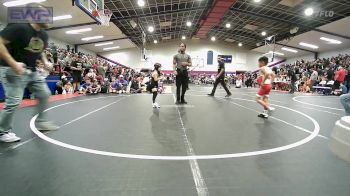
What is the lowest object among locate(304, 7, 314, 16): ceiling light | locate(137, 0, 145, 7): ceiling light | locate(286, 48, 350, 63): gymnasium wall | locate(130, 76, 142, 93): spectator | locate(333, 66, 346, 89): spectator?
locate(130, 76, 142, 93): spectator

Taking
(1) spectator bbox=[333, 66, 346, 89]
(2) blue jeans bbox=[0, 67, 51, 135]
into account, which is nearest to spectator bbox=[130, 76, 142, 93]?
(2) blue jeans bbox=[0, 67, 51, 135]

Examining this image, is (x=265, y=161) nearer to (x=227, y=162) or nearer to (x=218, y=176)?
(x=227, y=162)

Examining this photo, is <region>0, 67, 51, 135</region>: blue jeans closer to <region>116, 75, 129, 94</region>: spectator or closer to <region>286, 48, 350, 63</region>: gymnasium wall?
<region>116, 75, 129, 94</region>: spectator

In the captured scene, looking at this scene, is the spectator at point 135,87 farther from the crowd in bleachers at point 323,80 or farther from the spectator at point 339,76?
the spectator at point 339,76

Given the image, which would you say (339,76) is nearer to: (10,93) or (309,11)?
Answer: (309,11)

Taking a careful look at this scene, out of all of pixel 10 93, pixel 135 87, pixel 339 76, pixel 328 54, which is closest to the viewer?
pixel 10 93

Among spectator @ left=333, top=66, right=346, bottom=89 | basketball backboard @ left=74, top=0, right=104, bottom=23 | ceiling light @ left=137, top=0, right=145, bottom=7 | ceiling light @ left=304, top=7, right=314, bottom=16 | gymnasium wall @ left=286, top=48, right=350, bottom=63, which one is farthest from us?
gymnasium wall @ left=286, top=48, right=350, bottom=63

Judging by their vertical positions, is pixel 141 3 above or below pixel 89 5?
above

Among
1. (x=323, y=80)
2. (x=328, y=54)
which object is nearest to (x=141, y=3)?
(x=323, y=80)

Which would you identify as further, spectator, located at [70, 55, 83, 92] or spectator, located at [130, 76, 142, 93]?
spectator, located at [130, 76, 142, 93]

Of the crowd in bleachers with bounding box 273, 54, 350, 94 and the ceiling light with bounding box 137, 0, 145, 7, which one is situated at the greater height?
the ceiling light with bounding box 137, 0, 145, 7

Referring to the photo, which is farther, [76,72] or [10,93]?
[76,72]

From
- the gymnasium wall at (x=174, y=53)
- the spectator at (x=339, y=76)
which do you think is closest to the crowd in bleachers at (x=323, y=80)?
the spectator at (x=339, y=76)

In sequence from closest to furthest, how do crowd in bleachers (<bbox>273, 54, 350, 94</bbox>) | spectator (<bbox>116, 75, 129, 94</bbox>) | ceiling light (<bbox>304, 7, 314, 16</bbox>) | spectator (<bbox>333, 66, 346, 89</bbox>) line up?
spectator (<bbox>116, 75, 129, 94</bbox>) < spectator (<bbox>333, 66, 346, 89</bbox>) < crowd in bleachers (<bbox>273, 54, 350, 94</bbox>) < ceiling light (<bbox>304, 7, 314, 16</bbox>)
